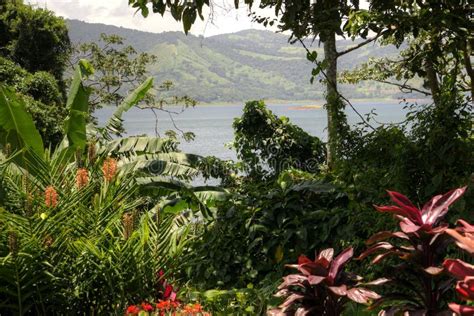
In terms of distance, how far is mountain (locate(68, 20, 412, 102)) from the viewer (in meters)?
100

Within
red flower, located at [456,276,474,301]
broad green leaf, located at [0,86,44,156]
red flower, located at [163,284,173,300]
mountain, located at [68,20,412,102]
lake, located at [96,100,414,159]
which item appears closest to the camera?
red flower, located at [456,276,474,301]

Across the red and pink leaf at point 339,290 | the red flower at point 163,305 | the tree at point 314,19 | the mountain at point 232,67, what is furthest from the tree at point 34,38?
the mountain at point 232,67

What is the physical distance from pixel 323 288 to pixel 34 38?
672 inches

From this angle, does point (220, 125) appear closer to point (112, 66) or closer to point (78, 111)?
point (112, 66)

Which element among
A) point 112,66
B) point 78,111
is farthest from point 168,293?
point 112,66

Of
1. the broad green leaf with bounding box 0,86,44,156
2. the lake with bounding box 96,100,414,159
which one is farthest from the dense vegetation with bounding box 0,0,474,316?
the broad green leaf with bounding box 0,86,44,156

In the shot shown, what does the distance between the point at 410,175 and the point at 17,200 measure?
318 cm

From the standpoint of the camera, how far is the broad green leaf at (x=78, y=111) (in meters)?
8.11

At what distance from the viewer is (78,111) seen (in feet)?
26.2

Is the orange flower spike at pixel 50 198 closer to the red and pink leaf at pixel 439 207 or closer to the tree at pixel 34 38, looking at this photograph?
the red and pink leaf at pixel 439 207

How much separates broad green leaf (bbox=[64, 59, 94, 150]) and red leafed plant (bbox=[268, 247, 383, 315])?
567 centimetres

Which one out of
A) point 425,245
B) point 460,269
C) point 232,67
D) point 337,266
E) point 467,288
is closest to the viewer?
point 467,288

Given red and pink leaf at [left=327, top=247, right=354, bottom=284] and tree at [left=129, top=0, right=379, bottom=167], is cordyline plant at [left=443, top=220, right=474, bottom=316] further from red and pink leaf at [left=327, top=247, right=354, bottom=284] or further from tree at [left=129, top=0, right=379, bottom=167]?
tree at [left=129, top=0, right=379, bottom=167]

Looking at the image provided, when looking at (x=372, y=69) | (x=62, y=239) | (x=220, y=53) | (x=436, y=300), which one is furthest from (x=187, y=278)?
(x=220, y=53)
